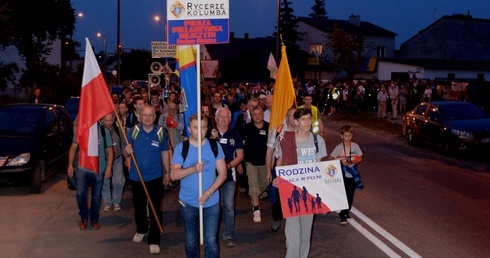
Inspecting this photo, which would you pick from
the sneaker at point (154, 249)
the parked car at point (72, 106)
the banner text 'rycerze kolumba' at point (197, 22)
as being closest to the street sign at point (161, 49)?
the parked car at point (72, 106)

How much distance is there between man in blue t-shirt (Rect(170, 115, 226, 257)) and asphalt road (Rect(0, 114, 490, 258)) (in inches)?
63.3

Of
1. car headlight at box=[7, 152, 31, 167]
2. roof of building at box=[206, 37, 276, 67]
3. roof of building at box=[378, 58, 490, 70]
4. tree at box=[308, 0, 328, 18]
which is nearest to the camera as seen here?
car headlight at box=[7, 152, 31, 167]

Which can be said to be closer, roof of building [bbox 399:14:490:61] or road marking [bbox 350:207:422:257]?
road marking [bbox 350:207:422:257]

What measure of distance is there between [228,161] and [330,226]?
79.3 inches

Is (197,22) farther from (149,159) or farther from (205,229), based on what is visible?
(205,229)

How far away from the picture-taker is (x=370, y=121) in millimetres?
30172

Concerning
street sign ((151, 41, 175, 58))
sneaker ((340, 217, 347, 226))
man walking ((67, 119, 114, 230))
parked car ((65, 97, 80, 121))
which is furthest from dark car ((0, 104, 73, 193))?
street sign ((151, 41, 175, 58))

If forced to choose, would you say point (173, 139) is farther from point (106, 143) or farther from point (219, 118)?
point (219, 118)

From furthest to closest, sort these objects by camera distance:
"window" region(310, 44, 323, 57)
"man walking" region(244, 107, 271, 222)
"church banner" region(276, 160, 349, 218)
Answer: "window" region(310, 44, 323, 57) < "man walking" region(244, 107, 271, 222) < "church banner" region(276, 160, 349, 218)

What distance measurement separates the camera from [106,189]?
10.4 m

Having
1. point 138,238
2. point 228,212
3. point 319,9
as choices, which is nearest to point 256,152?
point 228,212

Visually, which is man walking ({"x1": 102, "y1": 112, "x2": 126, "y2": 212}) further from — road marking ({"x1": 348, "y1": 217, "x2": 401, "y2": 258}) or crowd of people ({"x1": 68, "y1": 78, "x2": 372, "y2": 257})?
road marking ({"x1": 348, "y1": 217, "x2": 401, "y2": 258})

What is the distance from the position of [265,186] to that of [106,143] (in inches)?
97.3

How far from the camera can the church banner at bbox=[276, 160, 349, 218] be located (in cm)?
669
